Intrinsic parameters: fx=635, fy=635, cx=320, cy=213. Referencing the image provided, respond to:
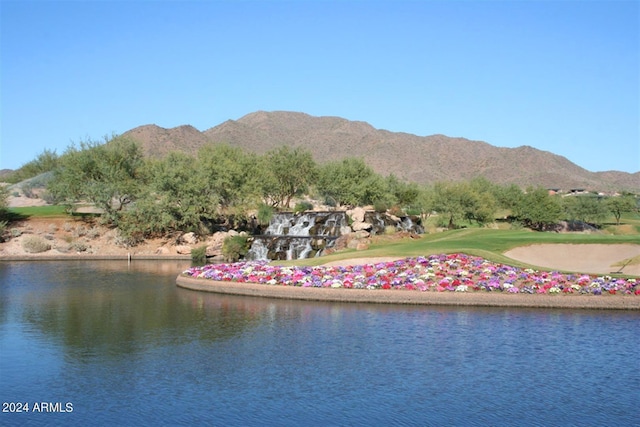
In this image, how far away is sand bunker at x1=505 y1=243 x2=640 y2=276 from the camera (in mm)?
30938

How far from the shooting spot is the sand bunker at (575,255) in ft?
102

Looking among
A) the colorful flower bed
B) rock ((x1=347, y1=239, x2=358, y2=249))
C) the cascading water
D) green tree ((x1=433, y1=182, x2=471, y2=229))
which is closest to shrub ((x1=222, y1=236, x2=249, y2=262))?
the cascading water

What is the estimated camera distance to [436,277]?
25.0 meters

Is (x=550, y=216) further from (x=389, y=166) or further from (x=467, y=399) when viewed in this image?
(x=389, y=166)

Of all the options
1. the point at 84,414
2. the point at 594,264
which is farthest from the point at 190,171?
the point at 84,414

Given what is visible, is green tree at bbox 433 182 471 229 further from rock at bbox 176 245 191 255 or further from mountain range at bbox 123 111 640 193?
mountain range at bbox 123 111 640 193

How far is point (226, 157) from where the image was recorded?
6175 cm

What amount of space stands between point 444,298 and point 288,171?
45.8 m

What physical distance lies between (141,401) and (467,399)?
6.40 metres

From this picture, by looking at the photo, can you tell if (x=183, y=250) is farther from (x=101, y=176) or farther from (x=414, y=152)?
(x=414, y=152)

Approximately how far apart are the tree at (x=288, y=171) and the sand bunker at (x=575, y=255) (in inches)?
1463

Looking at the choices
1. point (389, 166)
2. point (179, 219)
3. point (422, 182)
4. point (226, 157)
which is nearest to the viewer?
point (179, 219)

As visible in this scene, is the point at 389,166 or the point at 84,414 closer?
the point at 84,414

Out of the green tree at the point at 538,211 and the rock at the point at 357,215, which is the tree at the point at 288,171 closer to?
the rock at the point at 357,215
